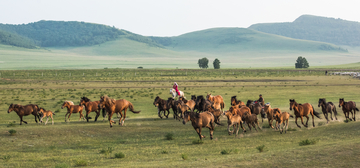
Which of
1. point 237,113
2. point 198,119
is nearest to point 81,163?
point 198,119

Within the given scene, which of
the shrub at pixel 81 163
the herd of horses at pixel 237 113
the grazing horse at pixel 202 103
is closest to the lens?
the shrub at pixel 81 163

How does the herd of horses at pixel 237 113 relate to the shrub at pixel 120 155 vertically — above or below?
above

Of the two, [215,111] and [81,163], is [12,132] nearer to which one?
[81,163]

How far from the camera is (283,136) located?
17.1 meters

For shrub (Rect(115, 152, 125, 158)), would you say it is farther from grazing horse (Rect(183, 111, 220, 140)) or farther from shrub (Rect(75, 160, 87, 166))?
grazing horse (Rect(183, 111, 220, 140))

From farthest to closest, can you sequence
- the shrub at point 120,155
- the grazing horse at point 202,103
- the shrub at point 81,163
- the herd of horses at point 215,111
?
the grazing horse at point 202,103, the herd of horses at point 215,111, the shrub at point 120,155, the shrub at point 81,163

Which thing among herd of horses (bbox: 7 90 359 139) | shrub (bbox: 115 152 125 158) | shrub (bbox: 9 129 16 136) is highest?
herd of horses (bbox: 7 90 359 139)

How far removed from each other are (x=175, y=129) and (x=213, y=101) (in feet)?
14.5

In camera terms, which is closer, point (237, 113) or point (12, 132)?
point (12, 132)

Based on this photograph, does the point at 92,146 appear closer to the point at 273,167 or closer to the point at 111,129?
the point at 111,129

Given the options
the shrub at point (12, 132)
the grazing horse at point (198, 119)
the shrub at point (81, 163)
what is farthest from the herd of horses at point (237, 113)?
the shrub at point (12, 132)

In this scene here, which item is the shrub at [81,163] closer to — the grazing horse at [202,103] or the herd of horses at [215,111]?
the herd of horses at [215,111]

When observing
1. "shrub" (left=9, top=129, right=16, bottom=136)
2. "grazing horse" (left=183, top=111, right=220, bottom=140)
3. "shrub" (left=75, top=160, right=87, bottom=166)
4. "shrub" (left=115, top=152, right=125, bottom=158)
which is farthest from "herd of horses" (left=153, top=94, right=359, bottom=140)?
"shrub" (left=9, top=129, right=16, bottom=136)

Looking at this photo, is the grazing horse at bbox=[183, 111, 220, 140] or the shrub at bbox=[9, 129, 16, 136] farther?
the shrub at bbox=[9, 129, 16, 136]
